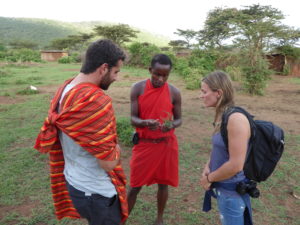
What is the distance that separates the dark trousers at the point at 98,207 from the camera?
1447mm

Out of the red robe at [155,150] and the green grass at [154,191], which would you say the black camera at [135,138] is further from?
the green grass at [154,191]

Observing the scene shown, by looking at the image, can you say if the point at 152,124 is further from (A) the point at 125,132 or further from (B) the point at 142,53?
(B) the point at 142,53

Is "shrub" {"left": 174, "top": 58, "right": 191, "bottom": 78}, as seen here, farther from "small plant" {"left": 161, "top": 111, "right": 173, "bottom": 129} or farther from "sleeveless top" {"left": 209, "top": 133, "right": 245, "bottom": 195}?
"sleeveless top" {"left": 209, "top": 133, "right": 245, "bottom": 195}

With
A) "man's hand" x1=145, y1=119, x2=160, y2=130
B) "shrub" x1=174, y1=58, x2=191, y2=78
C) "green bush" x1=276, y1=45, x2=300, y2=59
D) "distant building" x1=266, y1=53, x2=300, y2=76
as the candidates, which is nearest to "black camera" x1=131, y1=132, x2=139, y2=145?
"man's hand" x1=145, y1=119, x2=160, y2=130

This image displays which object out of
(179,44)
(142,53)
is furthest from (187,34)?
(142,53)

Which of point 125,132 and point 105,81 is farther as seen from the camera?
point 125,132

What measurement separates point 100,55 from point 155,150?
127 centimetres

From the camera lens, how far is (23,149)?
4.40 m

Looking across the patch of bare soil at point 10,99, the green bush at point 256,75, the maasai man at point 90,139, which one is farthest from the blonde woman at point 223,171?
the green bush at point 256,75

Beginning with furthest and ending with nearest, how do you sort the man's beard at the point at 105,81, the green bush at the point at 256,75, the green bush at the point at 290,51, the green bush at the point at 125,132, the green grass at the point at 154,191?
the green bush at the point at 290,51, the green bush at the point at 256,75, the green bush at the point at 125,132, the green grass at the point at 154,191, the man's beard at the point at 105,81

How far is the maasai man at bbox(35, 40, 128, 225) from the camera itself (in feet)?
4.10

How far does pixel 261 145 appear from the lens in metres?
1.51

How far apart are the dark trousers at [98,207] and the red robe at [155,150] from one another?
871 mm

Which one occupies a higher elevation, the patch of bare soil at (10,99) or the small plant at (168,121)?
the small plant at (168,121)
